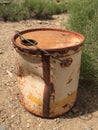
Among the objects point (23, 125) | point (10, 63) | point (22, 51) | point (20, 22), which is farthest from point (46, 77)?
point (20, 22)

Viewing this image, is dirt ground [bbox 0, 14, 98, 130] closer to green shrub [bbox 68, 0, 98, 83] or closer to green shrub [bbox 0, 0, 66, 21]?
green shrub [bbox 68, 0, 98, 83]

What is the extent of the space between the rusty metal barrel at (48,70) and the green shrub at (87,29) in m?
0.45

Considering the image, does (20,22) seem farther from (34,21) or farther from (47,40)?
(47,40)

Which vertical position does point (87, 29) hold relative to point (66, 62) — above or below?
below

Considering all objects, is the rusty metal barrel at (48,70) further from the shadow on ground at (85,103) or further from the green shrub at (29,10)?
the green shrub at (29,10)

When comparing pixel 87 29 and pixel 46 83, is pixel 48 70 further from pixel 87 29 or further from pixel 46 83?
pixel 87 29

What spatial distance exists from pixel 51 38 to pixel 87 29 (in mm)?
806

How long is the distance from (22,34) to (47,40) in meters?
0.30

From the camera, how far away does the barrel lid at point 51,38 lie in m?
2.55

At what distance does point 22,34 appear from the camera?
2873 mm

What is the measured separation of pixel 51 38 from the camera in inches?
109

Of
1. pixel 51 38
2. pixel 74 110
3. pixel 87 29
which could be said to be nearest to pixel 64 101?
pixel 74 110

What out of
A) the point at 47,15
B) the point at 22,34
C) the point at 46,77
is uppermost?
the point at 22,34

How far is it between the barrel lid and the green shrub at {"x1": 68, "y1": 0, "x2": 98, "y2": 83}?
1.43 ft
